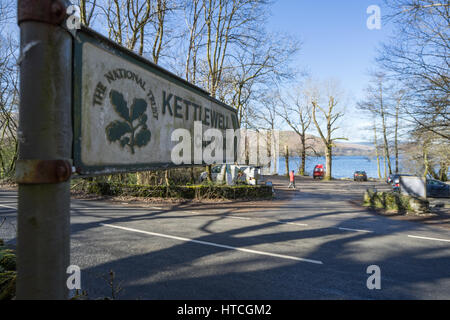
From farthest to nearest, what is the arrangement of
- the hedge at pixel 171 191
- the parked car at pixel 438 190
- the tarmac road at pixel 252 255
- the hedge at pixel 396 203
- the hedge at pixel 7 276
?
the parked car at pixel 438 190, the hedge at pixel 171 191, the hedge at pixel 396 203, the tarmac road at pixel 252 255, the hedge at pixel 7 276

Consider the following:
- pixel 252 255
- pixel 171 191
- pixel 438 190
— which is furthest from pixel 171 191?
→ pixel 438 190

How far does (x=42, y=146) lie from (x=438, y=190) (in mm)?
27134

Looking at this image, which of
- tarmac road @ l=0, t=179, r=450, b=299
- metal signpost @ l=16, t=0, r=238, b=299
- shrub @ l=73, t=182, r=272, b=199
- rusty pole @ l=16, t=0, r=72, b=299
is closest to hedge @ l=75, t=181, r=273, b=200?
A: shrub @ l=73, t=182, r=272, b=199

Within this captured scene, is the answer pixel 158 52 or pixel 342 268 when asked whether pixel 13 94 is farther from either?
pixel 342 268

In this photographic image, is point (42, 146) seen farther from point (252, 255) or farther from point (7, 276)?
point (252, 255)

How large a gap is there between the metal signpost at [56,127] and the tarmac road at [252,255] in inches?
149

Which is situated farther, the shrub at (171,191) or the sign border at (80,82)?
the shrub at (171,191)

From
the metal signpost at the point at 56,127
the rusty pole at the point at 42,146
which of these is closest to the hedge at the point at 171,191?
the metal signpost at the point at 56,127

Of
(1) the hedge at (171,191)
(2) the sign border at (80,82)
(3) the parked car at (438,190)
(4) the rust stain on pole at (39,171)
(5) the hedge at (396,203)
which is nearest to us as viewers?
(4) the rust stain on pole at (39,171)

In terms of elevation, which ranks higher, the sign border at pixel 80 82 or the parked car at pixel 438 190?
the sign border at pixel 80 82

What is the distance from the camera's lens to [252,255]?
237 inches

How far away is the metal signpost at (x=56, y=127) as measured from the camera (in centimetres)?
66

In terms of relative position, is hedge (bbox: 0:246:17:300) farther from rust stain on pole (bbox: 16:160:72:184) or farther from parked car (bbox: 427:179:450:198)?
parked car (bbox: 427:179:450:198)

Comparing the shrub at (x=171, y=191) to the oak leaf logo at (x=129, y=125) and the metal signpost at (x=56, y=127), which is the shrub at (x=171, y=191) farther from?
the metal signpost at (x=56, y=127)
